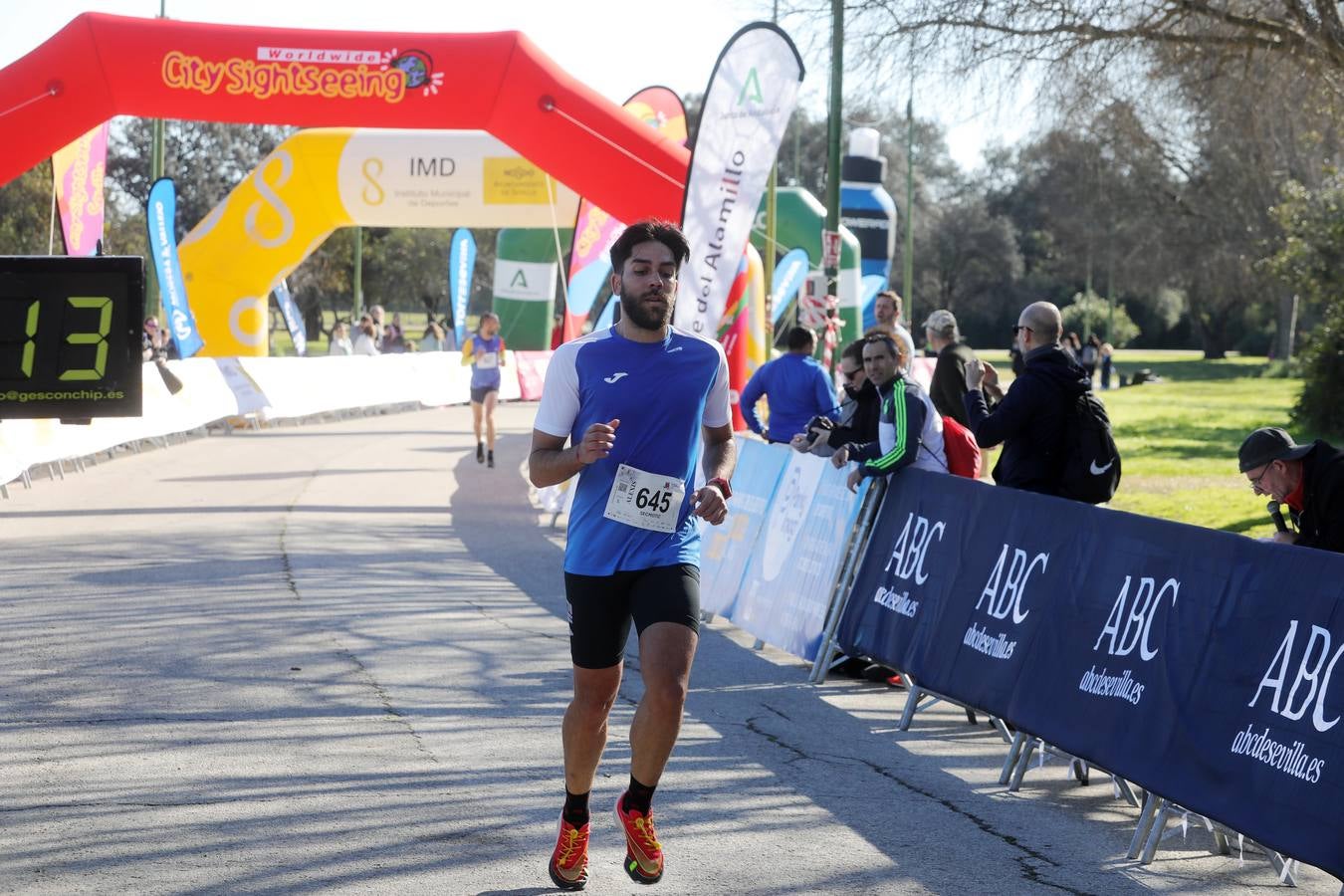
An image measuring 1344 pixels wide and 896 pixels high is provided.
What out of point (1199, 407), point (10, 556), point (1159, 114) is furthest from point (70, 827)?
point (1199, 407)

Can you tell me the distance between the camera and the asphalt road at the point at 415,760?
18.2ft

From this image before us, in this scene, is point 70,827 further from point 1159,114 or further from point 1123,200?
point 1123,200

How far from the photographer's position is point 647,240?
5309mm

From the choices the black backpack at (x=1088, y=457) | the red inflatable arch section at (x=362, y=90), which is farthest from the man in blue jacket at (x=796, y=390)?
the red inflatable arch section at (x=362, y=90)

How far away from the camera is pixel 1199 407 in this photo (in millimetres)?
40250

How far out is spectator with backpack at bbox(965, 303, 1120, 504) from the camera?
825cm

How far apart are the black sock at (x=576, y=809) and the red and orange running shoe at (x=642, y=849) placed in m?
0.14

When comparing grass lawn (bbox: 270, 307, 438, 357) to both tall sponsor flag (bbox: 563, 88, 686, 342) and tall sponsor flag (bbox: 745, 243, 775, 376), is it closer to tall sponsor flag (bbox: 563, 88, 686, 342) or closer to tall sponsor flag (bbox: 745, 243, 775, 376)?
tall sponsor flag (bbox: 563, 88, 686, 342)

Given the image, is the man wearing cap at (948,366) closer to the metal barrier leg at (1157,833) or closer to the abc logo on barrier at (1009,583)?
the abc logo on barrier at (1009,583)

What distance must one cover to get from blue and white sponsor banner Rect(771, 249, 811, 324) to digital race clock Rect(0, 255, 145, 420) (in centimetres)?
1905

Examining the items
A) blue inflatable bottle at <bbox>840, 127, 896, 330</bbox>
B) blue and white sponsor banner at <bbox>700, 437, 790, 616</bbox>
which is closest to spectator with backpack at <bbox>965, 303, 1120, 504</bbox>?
blue and white sponsor banner at <bbox>700, 437, 790, 616</bbox>

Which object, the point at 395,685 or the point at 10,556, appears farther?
the point at 10,556

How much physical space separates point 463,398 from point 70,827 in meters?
30.7

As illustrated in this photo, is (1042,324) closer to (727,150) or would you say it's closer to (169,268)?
(727,150)
